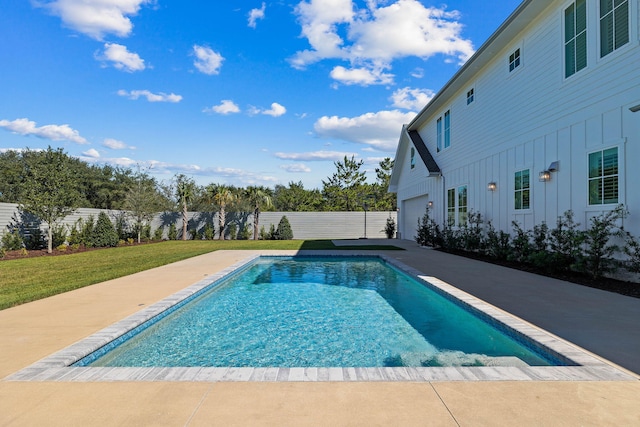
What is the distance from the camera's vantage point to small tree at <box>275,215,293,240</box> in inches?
823

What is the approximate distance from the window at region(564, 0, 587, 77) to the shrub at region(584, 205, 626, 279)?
307 centimetres

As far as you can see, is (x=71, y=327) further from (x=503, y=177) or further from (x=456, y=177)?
(x=456, y=177)

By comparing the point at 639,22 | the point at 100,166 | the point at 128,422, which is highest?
the point at 100,166

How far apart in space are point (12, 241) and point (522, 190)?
17.0 m

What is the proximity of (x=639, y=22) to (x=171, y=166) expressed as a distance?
95.8ft

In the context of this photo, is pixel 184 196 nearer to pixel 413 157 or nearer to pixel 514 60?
pixel 413 157

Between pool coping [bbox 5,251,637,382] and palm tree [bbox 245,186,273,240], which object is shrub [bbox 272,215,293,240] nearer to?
palm tree [bbox 245,186,273,240]

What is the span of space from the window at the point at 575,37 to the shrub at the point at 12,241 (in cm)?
1778

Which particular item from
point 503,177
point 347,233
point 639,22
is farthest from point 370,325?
point 347,233

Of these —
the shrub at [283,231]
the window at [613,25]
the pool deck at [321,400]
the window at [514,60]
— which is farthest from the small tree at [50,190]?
the window at [613,25]

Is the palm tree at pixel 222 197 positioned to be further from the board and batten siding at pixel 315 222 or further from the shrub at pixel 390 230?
the shrub at pixel 390 230

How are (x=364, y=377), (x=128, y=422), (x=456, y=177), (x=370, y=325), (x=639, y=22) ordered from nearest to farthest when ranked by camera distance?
1. (x=128, y=422)
2. (x=364, y=377)
3. (x=370, y=325)
4. (x=639, y=22)
5. (x=456, y=177)

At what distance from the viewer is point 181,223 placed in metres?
21.5

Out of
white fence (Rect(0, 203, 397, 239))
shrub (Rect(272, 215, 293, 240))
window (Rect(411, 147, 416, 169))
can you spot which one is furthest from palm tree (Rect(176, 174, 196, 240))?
window (Rect(411, 147, 416, 169))
